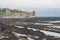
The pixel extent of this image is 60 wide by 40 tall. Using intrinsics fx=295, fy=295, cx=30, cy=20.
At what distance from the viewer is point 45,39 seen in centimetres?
2417

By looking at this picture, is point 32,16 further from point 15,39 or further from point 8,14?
point 15,39

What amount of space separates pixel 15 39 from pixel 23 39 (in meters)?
0.75

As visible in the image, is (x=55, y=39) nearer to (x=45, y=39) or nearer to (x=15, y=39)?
(x=45, y=39)

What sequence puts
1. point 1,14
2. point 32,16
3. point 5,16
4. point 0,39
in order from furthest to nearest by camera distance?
point 32,16, point 5,16, point 1,14, point 0,39

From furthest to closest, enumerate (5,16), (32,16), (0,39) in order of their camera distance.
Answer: (32,16) < (5,16) < (0,39)

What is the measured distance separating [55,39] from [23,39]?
2.62m

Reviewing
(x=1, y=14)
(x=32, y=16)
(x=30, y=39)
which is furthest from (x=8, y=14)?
(x=30, y=39)

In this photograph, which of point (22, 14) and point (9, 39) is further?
point (22, 14)

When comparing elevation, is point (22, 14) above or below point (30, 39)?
below

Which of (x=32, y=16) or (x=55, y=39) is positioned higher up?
(x=55, y=39)

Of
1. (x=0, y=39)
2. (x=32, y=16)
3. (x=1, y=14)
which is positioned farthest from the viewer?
(x=32, y=16)

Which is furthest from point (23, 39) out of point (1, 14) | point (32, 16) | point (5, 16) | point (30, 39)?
point (32, 16)

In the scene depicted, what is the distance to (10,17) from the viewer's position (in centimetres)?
10425

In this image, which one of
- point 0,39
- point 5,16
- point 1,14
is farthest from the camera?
point 5,16
